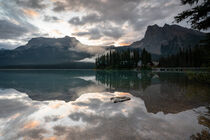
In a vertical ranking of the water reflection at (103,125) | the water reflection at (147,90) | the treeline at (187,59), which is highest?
the treeline at (187,59)

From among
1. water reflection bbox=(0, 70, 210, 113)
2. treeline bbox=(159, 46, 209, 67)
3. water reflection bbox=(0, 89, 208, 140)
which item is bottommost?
water reflection bbox=(0, 70, 210, 113)

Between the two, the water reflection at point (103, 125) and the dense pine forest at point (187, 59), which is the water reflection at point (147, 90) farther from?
the dense pine forest at point (187, 59)

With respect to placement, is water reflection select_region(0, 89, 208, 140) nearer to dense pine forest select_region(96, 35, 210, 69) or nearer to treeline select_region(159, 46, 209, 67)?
treeline select_region(159, 46, 209, 67)

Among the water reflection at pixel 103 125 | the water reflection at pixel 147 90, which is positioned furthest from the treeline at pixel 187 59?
the water reflection at pixel 103 125

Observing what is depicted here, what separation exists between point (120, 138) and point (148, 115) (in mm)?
3576

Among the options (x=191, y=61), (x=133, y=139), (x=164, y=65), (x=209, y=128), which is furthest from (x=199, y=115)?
(x=164, y=65)

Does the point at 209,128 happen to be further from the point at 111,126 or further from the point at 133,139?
the point at 111,126

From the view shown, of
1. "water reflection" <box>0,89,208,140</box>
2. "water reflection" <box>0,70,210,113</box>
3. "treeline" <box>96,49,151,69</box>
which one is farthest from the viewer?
"treeline" <box>96,49,151,69</box>

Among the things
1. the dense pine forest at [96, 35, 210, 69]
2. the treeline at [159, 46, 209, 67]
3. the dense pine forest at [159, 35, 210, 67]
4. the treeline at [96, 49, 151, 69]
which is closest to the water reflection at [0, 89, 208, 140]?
the dense pine forest at [159, 35, 210, 67]

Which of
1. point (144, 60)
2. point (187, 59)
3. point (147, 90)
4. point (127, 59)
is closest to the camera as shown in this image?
point (147, 90)

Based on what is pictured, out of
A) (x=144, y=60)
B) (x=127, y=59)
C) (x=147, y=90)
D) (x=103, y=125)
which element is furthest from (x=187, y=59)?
(x=103, y=125)

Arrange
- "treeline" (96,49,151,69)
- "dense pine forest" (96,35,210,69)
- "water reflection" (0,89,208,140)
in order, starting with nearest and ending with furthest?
"water reflection" (0,89,208,140)
"dense pine forest" (96,35,210,69)
"treeline" (96,49,151,69)

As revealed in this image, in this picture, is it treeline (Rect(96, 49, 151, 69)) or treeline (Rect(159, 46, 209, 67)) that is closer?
treeline (Rect(159, 46, 209, 67))

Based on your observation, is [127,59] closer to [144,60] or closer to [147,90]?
[144,60]
